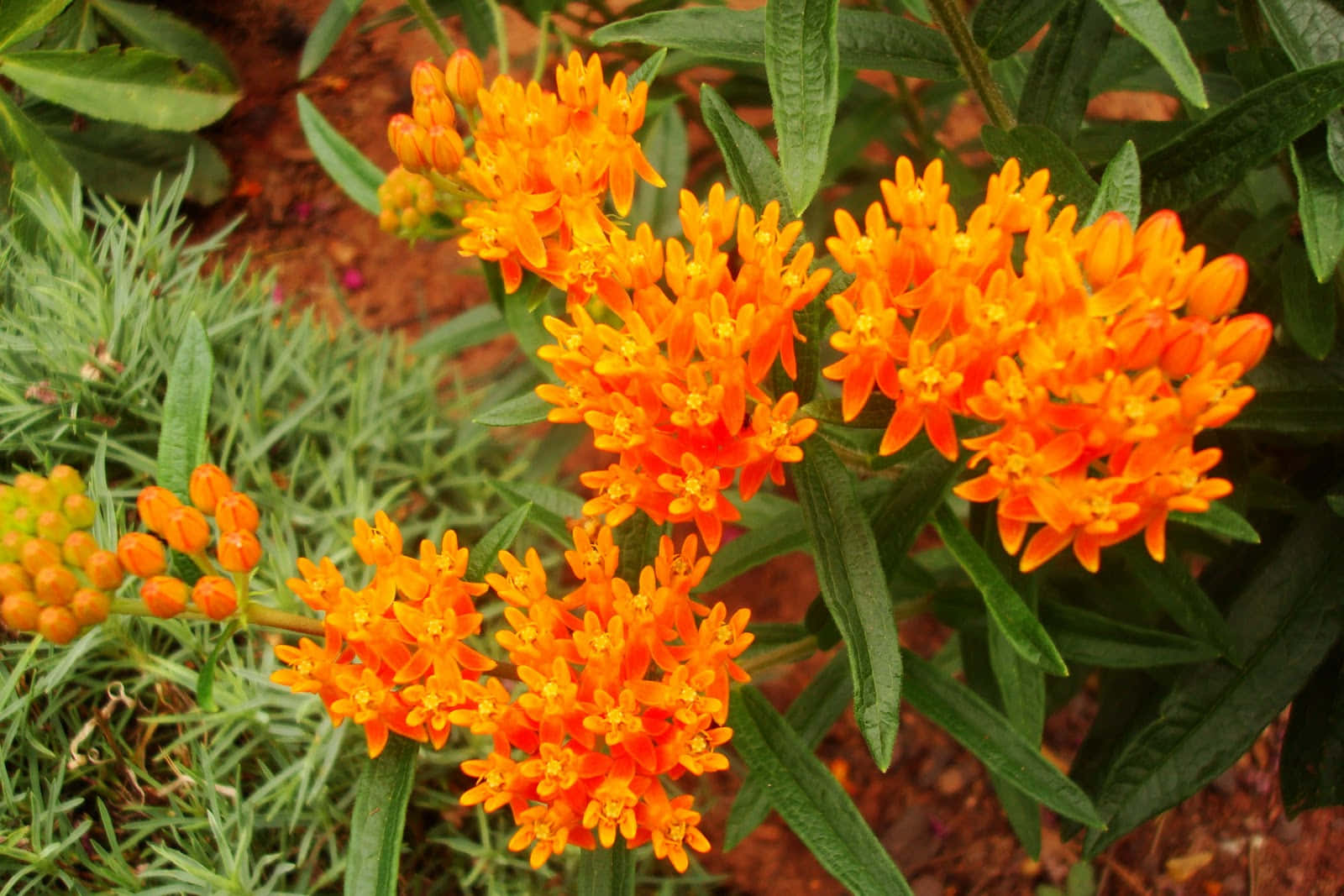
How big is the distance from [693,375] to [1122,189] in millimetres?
717

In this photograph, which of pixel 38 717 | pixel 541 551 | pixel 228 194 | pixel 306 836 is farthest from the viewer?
pixel 228 194

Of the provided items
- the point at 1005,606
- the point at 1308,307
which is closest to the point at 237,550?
the point at 1005,606

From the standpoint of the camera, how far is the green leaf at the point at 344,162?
2.64m

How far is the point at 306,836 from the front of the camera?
7.07 ft

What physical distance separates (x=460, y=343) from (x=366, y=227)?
160cm

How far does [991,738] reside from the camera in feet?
6.58

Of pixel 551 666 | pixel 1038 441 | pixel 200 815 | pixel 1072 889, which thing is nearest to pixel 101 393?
pixel 200 815

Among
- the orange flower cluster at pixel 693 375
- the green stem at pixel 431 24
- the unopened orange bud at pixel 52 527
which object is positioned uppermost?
the green stem at pixel 431 24

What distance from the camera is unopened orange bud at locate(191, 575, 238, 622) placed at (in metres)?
1.53

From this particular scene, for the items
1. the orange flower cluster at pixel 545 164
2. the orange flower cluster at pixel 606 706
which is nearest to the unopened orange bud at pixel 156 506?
the orange flower cluster at pixel 606 706

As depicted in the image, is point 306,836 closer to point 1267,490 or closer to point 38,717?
point 38,717

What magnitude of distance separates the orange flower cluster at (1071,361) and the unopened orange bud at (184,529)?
968 millimetres

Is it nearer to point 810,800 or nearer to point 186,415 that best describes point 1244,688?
point 810,800

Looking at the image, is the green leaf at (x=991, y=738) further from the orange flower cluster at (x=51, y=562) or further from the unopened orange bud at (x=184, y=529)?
the orange flower cluster at (x=51, y=562)
